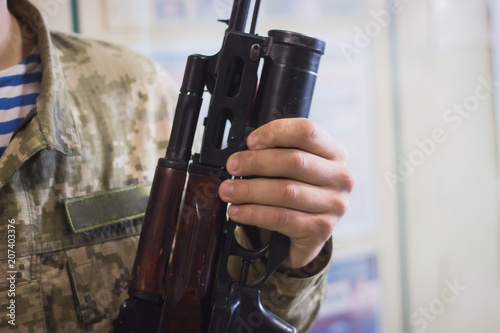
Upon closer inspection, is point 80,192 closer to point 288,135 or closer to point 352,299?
point 288,135

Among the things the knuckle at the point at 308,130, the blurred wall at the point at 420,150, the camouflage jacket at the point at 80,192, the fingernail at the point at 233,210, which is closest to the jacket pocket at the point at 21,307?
the camouflage jacket at the point at 80,192

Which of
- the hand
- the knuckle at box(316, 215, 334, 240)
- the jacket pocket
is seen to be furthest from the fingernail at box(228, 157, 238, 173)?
the jacket pocket

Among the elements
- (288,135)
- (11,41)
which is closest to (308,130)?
(288,135)

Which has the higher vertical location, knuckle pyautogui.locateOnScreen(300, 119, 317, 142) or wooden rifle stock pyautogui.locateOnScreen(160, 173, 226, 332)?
knuckle pyautogui.locateOnScreen(300, 119, 317, 142)

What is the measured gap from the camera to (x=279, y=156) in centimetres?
Result: 48

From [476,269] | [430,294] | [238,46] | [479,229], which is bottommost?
[430,294]

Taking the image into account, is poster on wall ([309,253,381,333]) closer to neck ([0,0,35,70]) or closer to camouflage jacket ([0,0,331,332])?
camouflage jacket ([0,0,331,332])

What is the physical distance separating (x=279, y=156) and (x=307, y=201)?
59mm

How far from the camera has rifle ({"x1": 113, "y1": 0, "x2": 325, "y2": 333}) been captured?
501 millimetres

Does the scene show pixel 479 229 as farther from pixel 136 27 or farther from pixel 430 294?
pixel 136 27

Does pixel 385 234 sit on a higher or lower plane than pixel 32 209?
lower

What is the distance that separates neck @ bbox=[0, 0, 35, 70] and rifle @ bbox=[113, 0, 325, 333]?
244mm

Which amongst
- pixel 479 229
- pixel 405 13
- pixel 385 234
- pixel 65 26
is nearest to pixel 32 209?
pixel 65 26

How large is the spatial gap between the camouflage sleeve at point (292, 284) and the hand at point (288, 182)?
77mm
